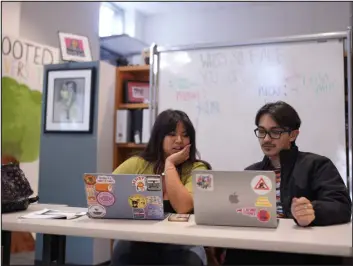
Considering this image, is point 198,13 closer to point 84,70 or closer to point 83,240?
point 84,70

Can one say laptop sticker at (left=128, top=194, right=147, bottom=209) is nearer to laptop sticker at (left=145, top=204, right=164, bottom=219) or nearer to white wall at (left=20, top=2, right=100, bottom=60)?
laptop sticker at (left=145, top=204, right=164, bottom=219)

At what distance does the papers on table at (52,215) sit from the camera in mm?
1294

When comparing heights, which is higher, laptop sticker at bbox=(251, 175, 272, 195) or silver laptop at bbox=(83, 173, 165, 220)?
laptop sticker at bbox=(251, 175, 272, 195)

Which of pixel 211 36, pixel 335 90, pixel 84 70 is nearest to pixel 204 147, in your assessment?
pixel 335 90

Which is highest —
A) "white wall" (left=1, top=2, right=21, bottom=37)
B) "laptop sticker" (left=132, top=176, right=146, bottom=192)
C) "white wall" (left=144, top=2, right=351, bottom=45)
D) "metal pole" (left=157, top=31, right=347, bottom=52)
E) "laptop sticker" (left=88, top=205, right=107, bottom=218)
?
"white wall" (left=144, top=2, right=351, bottom=45)

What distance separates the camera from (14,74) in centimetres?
275

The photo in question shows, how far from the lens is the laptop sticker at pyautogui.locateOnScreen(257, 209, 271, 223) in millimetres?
1092

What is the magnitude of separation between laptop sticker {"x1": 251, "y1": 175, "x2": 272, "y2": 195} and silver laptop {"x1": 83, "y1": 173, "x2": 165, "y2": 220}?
0.94 feet

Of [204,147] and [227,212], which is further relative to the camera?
[204,147]

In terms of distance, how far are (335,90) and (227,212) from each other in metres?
1.20

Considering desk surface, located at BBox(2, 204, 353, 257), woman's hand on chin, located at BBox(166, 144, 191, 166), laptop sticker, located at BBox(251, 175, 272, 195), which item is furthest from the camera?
woman's hand on chin, located at BBox(166, 144, 191, 166)

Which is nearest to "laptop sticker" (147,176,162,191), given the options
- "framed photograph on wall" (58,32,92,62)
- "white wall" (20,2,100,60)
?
"framed photograph on wall" (58,32,92,62)

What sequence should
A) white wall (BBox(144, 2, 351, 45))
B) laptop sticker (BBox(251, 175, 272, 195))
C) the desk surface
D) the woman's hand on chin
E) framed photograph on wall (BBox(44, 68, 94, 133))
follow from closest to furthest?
the desk surface
laptop sticker (BBox(251, 175, 272, 195))
the woman's hand on chin
framed photograph on wall (BBox(44, 68, 94, 133))
white wall (BBox(144, 2, 351, 45))

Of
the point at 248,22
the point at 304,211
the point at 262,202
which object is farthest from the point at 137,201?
the point at 248,22
